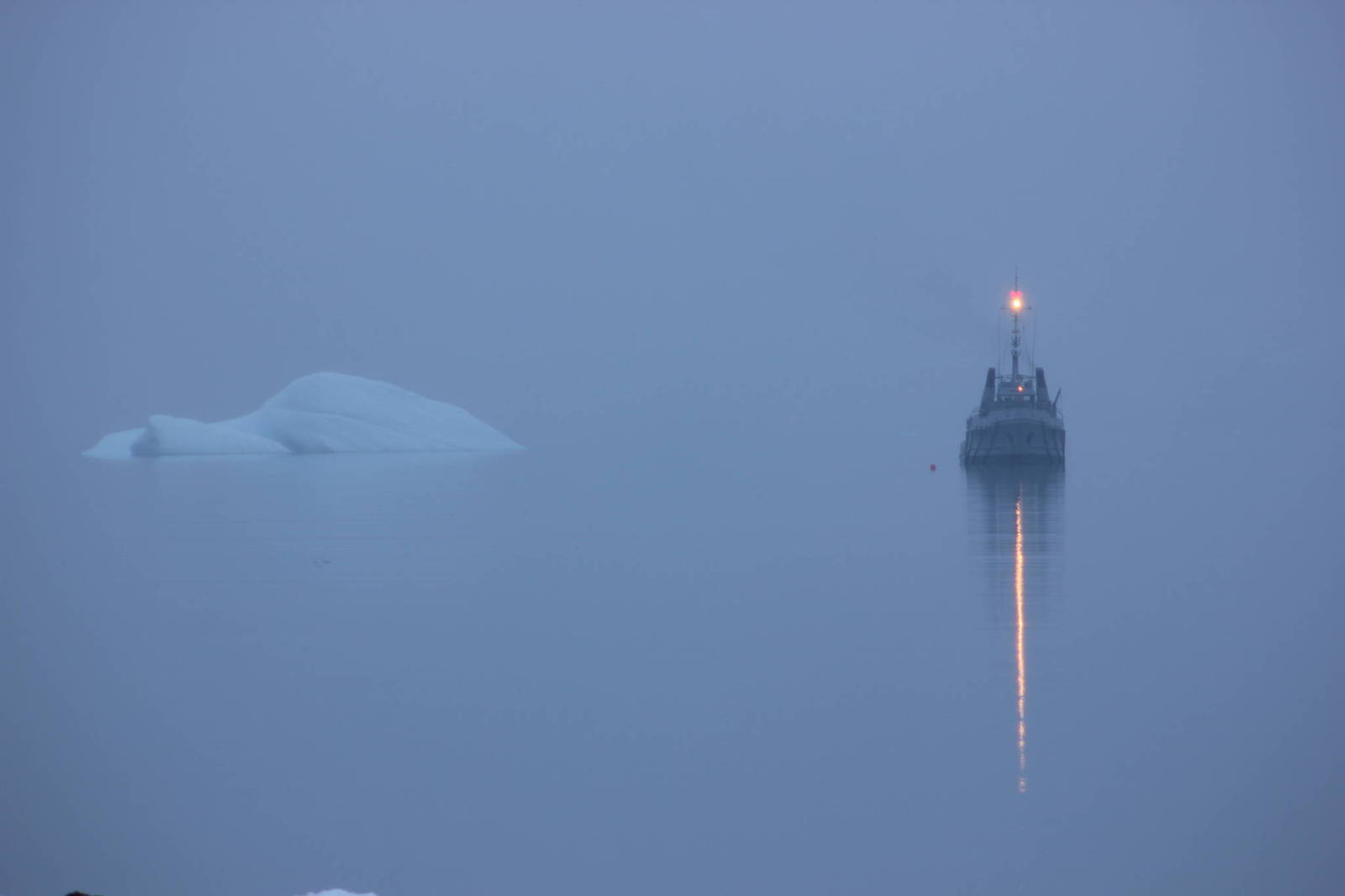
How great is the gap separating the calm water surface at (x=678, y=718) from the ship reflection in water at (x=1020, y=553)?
0.10 meters

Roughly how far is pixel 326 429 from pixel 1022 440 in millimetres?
52389

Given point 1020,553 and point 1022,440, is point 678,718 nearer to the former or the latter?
point 1020,553

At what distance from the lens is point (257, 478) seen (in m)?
44.9

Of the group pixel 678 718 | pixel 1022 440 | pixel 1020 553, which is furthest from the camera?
pixel 1022 440

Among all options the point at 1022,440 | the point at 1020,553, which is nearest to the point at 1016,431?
the point at 1022,440

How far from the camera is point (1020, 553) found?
1772 centimetres

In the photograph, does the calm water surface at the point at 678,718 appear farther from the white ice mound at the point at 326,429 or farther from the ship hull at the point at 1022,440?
the white ice mound at the point at 326,429

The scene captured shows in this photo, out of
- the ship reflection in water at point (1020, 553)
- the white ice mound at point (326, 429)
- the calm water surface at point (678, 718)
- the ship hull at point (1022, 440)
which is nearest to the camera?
the calm water surface at point (678, 718)

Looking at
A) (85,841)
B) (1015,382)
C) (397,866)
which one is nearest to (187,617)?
(85,841)

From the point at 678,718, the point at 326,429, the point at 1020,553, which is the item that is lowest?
the point at 678,718

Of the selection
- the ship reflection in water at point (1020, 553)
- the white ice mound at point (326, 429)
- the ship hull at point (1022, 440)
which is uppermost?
the white ice mound at point (326, 429)

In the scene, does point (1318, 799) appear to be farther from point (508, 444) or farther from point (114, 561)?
point (508, 444)

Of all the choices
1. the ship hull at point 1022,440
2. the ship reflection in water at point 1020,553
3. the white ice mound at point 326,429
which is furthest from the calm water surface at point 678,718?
the white ice mound at point 326,429

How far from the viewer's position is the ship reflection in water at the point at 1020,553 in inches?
419
